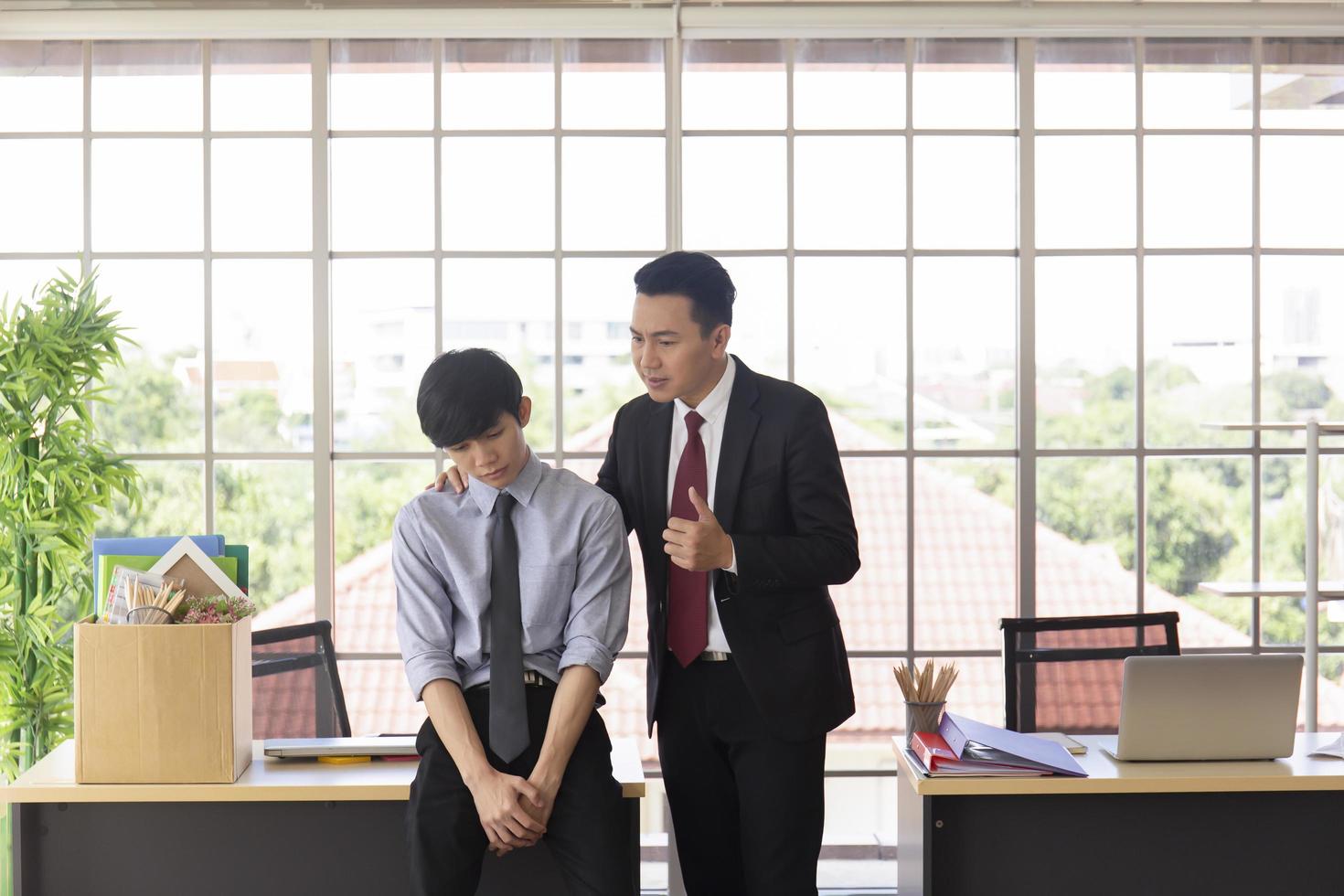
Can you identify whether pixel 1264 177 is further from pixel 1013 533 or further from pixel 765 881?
pixel 765 881

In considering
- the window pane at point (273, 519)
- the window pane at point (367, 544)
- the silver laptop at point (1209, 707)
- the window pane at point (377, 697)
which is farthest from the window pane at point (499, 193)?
the silver laptop at point (1209, 707)

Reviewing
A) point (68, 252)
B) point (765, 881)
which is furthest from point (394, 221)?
point (765, 881)

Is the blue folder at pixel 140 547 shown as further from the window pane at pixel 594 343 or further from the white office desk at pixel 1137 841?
the window pane at pixel 594 343

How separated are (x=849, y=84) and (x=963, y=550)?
1.69 meters

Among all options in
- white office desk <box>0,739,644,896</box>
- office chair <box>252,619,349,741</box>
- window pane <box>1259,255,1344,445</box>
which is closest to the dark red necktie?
white office desk <box>0,739,644,896</box>

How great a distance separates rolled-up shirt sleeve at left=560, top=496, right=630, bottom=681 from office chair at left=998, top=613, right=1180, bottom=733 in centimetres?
135

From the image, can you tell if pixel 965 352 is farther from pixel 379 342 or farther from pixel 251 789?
pixel 251 789

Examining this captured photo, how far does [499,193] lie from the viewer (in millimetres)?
4051

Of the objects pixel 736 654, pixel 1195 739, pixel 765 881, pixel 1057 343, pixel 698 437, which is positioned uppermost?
pixel 1057 343

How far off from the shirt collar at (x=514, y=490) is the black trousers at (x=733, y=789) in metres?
0.49

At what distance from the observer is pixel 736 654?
236 cm

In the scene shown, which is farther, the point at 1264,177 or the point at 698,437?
the point at 1264,177

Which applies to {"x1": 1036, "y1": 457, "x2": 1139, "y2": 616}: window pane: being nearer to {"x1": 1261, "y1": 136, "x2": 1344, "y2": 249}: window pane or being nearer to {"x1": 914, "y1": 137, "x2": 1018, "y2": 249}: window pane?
{"x1": 914, "y1": 137, "x2": 1018, "y2": 249}: window pane

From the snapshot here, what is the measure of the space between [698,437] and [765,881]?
3.02 ft
